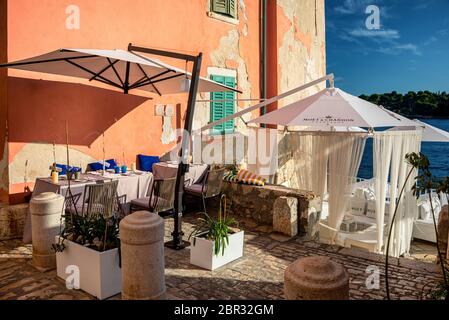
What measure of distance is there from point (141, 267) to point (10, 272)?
2087mm

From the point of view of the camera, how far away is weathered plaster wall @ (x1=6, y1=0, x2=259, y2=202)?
6.29 metres

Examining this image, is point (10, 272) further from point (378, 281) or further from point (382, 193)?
point (382, 193)

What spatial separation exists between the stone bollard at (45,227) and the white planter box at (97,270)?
0.66m

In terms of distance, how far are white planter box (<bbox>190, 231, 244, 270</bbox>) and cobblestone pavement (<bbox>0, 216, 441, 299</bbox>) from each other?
0.27 ft

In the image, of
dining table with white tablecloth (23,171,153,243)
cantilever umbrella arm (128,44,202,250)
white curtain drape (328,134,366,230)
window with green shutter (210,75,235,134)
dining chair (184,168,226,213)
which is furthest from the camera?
window with green shutter (210,75,235,134)

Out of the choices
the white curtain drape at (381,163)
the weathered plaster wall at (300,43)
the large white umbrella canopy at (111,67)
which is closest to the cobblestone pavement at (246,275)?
the white curtain drape at (381,163)

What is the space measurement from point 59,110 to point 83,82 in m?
0.73

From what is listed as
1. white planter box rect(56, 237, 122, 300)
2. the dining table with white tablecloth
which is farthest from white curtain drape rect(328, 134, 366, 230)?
white planter box rect(56, 237, 122, 300)

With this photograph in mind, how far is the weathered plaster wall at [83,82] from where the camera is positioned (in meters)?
6.29

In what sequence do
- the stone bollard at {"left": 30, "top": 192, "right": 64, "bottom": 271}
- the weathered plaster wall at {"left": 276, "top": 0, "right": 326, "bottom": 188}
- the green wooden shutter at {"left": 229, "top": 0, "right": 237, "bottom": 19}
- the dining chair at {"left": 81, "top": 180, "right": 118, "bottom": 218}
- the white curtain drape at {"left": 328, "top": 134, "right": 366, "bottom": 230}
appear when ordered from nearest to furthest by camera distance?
the stone bollard at {"left": 30, "top": 192, "right": 64, "bottom": 271}, the dining chair at {"left": 81, "top": 180, "right": 118, "bottom": 218}, the white curtain drape at {"left": 328, "top": 134, "right": 366, "bottom": 230}, the green wooden shutter at {"left": 229, "top": 0, "right": 237, "bottom": 19}, the weathered plaster wall at {"left": 276, "top": 0, "right": 326, "bottom": 188}

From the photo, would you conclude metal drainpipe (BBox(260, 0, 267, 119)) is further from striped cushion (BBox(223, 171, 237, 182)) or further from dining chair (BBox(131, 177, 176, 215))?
dining chair (BBox(131, 177, 176, 215))

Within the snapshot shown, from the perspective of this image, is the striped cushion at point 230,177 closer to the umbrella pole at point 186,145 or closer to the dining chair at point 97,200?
the umbrella pole at point 186,145

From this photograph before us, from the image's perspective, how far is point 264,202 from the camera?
6.77 meters
